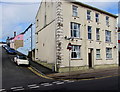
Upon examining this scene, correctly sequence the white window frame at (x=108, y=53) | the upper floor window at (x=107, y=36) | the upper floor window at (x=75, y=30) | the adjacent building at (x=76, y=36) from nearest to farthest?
the adjacent building at (x=76, y=36), the upper floor window at (x=75, y=30), the white window frame at (x=108, y=53), the upper floor window at (x=107, y=36)

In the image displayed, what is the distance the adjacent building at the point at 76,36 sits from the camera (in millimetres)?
16516

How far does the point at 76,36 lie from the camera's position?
711 inches

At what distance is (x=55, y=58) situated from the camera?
16359 mm

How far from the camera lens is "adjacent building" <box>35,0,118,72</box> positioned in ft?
54.2

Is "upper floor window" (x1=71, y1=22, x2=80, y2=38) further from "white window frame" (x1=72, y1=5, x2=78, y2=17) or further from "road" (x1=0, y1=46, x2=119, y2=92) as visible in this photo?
"road" (x1=0, y1=46, x2=119, y2=92)

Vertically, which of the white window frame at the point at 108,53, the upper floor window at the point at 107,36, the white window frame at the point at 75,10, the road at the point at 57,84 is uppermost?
Result: the white window frame at the point at 75,10

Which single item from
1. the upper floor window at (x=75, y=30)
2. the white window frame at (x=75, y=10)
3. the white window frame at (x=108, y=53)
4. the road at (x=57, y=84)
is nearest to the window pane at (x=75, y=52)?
the upper floor window at (x=75, y=30)

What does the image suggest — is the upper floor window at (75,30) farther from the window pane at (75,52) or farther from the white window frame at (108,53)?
the white window frame at (108,53)

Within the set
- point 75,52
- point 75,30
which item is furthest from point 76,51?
point 75,30

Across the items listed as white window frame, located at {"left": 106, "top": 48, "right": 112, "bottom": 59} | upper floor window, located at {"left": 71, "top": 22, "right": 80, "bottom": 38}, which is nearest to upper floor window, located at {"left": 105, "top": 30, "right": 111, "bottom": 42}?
white window frame, located at {"left": 106, "top": 48, "right": 112, "bottom": 59}

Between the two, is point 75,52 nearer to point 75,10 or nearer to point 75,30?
point 75,30

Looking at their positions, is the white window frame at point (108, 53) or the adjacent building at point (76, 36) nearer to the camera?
the adjacent building at point (76, 36)

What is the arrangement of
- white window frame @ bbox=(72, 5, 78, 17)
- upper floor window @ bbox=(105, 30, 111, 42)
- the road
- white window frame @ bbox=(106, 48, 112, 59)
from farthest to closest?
upper floor window @ bbox=(105, 30, 111, 42) < white window frame @ bbox=(106, 48, 112, 59) < white window frame @ bbox=(72, 5, 78, 17) < the road

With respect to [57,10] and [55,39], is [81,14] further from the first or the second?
[55,39]
